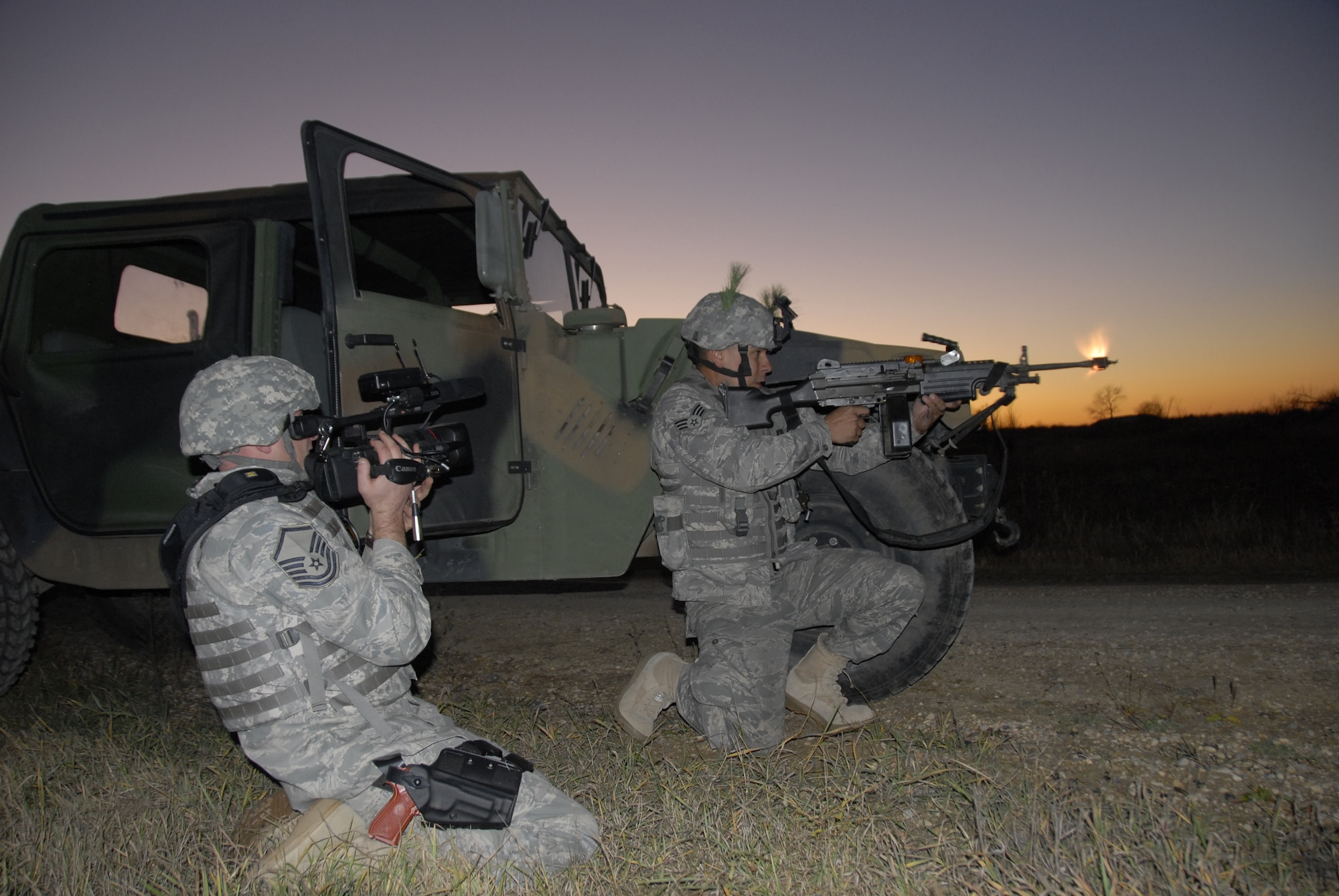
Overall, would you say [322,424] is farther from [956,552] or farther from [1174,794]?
[1174,794]

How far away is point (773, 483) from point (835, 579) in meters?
0.46

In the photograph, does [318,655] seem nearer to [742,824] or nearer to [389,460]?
[389,460]

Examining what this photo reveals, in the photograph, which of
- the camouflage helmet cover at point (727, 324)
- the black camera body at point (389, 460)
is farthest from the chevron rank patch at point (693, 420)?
the black camera body at point (389, 460)

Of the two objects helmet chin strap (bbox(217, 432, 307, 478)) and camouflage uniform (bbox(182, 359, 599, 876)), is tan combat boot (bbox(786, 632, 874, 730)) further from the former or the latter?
helmet chin strap (bbox(217, 432, 307, 478))

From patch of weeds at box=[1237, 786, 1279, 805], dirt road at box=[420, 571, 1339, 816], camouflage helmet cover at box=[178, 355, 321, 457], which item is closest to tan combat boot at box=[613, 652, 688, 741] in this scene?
dirt road at box=[420, 571, 1339, 816]

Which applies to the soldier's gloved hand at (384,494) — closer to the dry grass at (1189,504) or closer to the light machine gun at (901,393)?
the light machine gun at (901,393)

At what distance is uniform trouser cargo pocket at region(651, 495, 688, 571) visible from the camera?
3070mm

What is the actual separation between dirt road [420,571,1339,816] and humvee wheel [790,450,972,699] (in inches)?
6.0

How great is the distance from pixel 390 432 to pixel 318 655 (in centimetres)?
59

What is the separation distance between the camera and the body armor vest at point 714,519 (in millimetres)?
3053

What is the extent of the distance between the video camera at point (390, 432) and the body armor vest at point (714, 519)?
2.92ft

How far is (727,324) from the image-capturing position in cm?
307

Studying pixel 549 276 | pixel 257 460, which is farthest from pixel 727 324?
pixel 257 460

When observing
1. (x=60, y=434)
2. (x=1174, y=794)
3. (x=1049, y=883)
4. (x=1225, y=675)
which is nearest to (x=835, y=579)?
(x=1174, y=794)
